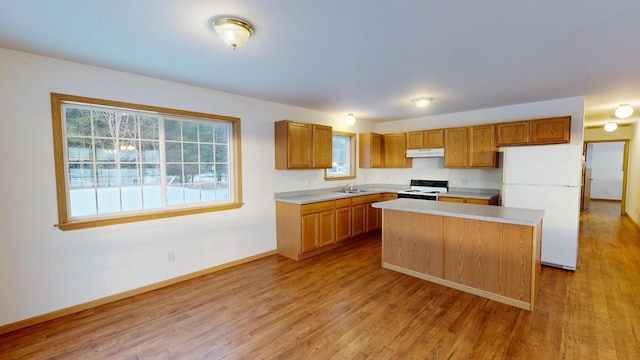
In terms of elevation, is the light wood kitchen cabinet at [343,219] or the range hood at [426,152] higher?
the range hood at [426,152]

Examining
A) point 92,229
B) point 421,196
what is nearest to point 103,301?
point 92,229

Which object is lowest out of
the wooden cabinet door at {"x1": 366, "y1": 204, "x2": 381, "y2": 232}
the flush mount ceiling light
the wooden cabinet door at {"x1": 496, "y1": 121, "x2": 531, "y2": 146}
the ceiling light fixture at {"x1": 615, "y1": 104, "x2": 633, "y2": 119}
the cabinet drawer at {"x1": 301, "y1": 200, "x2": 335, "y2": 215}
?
the wooden cabinet door at {"x1": 366, "y1": 204, "x2": 381, "y2": 232}

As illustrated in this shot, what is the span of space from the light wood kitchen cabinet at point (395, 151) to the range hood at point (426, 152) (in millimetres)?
175

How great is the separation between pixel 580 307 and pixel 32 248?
508cm

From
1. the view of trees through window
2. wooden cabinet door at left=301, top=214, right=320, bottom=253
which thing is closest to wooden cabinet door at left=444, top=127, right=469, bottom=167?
wooden cabinet door at left=301, top=214, right=320, bottom=253

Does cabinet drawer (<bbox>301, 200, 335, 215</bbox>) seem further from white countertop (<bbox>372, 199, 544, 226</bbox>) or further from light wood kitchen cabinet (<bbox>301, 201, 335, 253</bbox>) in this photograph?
white countertop (<bbox>372, 199, 544, 226</bbox>)

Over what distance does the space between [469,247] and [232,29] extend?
302cm

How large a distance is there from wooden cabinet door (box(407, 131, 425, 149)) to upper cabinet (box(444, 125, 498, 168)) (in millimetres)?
460

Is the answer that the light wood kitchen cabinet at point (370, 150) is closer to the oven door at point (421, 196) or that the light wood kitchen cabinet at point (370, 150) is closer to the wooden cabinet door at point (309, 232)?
the oven door at point (421, 196)

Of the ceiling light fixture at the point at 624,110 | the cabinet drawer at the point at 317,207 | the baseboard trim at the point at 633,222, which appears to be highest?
the ceiling light fixture at the point at 624,110

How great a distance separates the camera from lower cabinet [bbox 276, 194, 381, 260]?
4121 millimetres

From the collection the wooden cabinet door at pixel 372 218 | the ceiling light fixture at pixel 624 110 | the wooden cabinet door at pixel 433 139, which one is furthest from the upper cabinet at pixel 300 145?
the ceiling light fixture at pixel 624 110

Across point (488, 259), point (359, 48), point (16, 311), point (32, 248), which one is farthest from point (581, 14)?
point (16, 311)

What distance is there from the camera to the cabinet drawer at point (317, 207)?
4137mm
